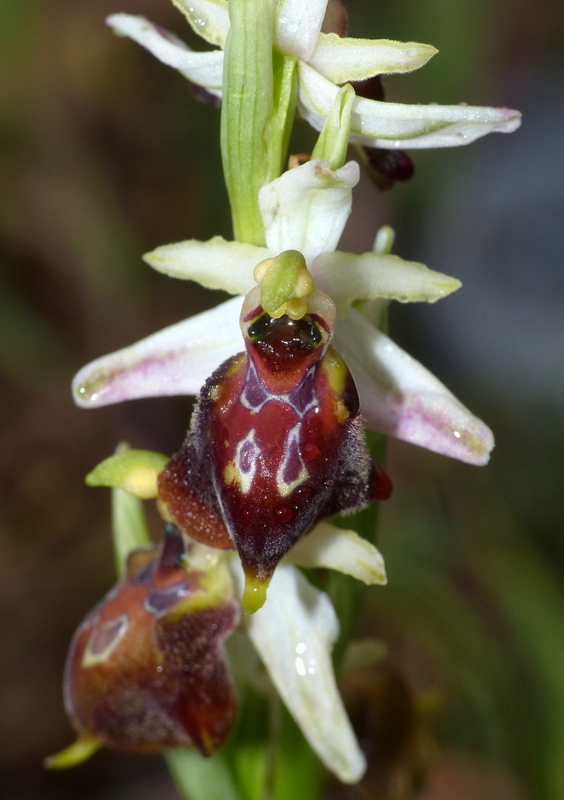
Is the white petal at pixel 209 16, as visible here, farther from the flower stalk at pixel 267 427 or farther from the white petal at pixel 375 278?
the white petal at pixel 375 278

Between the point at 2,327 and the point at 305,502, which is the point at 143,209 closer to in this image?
the point at 2,327

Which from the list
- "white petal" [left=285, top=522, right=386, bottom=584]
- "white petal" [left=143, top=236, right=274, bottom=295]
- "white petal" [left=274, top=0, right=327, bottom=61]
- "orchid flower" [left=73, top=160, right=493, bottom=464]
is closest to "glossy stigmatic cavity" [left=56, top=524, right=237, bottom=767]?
"white petal" [left=285, top=522, right=386, bottom=584]

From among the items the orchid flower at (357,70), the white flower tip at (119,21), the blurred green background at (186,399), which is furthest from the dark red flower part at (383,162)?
the blurred green background at (186,399)

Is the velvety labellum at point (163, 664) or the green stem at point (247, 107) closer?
the green stem at point (247, 107)

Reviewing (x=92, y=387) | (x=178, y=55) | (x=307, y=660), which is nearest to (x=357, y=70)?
(x=178, y=55)

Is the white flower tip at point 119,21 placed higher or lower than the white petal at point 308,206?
higher

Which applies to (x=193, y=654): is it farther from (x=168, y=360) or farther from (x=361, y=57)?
(x=361, y=57)

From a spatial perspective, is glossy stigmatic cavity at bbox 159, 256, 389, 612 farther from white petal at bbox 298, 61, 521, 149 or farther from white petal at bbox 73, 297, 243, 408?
white petal at bbox 298, 61, 521, 149
